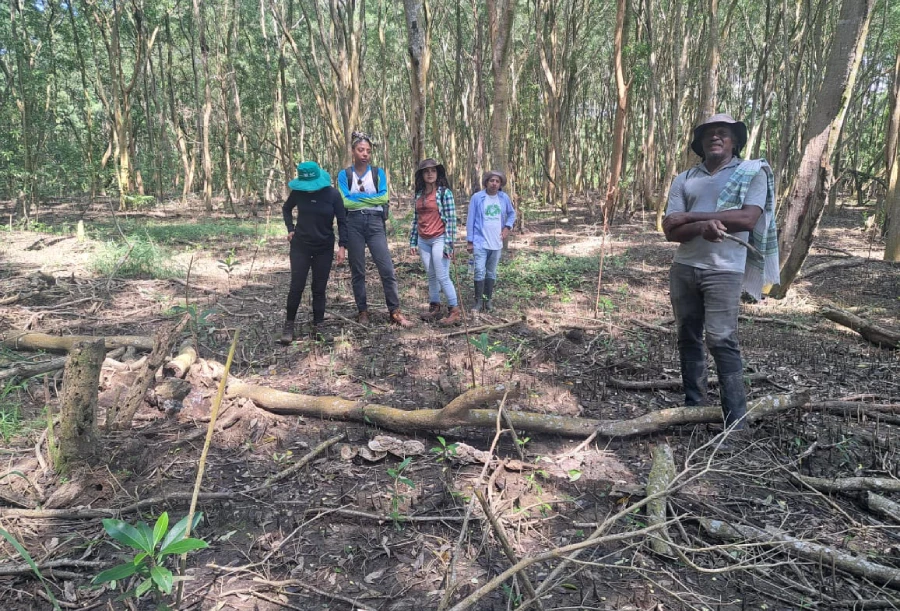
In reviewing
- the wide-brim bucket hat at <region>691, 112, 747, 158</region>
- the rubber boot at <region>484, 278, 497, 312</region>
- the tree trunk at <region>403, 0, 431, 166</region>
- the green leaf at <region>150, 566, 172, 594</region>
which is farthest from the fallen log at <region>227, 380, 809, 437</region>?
the tree trunk at <region>403, 0, 431, 166</region>

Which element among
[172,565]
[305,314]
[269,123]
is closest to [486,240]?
[305,314]

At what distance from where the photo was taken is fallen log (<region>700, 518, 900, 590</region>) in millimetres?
2131

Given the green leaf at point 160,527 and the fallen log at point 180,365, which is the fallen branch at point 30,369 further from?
the green leaf at point 160,527

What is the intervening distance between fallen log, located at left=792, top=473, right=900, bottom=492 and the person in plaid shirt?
3.70 metres

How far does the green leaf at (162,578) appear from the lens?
1.29 m

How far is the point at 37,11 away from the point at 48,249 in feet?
33.3

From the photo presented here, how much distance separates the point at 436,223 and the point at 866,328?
4565 mm

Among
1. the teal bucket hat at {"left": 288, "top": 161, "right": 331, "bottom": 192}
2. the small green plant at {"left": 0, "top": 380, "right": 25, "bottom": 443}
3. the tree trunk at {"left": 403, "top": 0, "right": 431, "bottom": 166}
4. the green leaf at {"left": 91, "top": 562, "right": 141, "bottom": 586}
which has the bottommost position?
the small green plant at {"left": 0, "top": 380, "right": 25, "bottom": 443}

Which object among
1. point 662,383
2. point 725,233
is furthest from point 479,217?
point 725,233

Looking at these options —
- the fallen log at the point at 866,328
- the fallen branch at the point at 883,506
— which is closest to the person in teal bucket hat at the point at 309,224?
the fallen branch at the point at 883,506

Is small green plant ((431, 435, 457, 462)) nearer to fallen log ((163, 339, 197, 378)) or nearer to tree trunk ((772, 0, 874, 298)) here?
fallen log ((163, 339, 197, 378))

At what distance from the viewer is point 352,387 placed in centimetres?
425

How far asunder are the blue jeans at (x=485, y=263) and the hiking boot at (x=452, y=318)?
563 millimetres

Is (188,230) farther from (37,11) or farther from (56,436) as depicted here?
(56,436)
